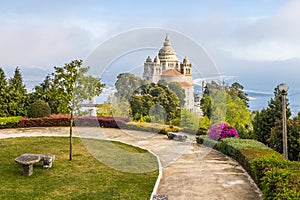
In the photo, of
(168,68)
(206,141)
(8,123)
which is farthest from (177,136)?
(8,123)

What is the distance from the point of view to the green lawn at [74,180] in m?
5.95

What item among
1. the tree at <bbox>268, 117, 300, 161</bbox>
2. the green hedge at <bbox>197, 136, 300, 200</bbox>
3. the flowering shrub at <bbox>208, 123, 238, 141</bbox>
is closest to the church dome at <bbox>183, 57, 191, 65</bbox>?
the green hedge at <bbox>197, 136, 300, 200</bbox>

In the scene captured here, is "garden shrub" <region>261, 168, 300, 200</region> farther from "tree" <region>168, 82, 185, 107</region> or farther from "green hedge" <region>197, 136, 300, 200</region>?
"tree" <region>168, 82, 185, 107</region>

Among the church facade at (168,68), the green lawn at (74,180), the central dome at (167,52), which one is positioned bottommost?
the green lawn at (74,180)

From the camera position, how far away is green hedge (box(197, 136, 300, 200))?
4.52m

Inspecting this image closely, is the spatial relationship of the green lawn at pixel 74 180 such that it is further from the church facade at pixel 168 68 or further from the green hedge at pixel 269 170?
the church facade at pixel 168 68

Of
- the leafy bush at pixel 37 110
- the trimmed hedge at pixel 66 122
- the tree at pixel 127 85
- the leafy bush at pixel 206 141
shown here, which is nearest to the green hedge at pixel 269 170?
the leafy bush at pixel 206 141

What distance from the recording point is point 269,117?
38.1ft

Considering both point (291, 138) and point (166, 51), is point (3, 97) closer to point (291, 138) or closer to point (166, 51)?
point (166, 51)

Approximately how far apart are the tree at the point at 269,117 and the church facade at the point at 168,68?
336 centimetres

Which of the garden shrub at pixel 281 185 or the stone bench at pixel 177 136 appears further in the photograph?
the stone bench at pixel 177 136

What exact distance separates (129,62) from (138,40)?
77 cm

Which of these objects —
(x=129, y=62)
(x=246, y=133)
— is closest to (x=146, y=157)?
(x=129, y=62)

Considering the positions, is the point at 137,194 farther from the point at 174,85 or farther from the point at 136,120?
the point at 136,120
